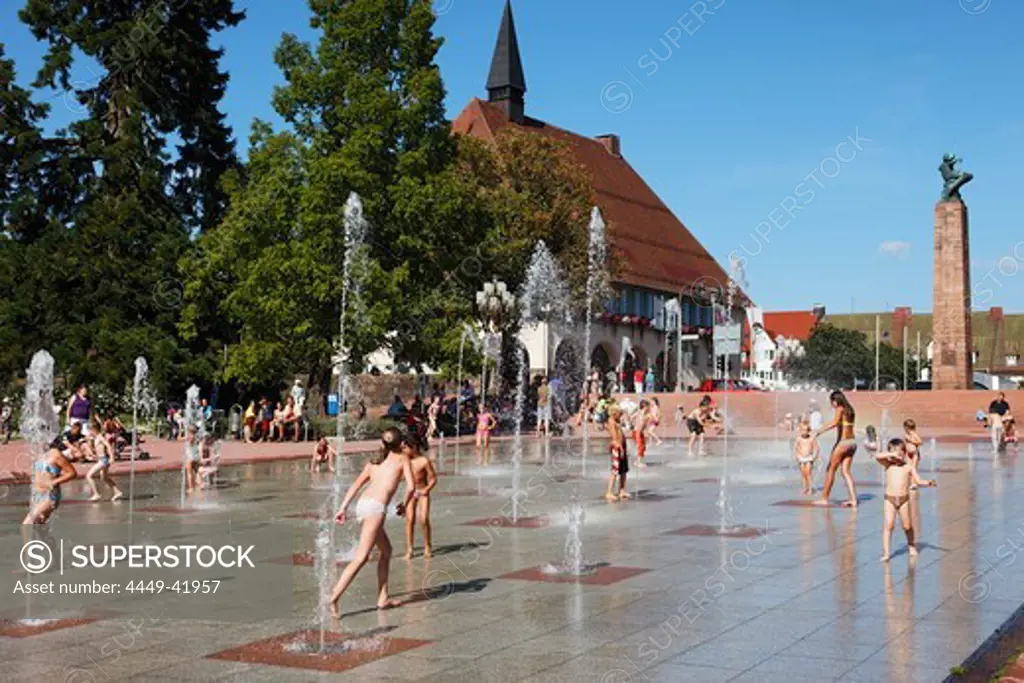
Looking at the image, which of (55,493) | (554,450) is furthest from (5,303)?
(55,493)

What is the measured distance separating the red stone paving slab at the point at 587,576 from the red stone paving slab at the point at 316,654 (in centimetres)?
262

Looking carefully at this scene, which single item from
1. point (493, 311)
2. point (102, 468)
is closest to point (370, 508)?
point (102, 468)

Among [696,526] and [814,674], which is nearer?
[814,674]

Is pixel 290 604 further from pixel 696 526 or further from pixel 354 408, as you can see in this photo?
pixel 354 408

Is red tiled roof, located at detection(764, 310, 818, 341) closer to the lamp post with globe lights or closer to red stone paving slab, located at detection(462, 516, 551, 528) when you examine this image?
the lamp post with globe lights

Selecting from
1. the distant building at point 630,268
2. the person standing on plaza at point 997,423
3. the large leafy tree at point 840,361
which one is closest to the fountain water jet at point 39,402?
the person standing on plaza at point 997,423

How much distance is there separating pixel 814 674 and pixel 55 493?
8080 mm

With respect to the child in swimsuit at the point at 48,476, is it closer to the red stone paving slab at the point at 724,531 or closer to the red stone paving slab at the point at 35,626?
the red stone paving slab at the point at 35,626

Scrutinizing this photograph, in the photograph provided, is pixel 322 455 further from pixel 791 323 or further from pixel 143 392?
pixel 791 323

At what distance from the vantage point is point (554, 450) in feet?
104

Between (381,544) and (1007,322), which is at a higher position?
(1007,322)

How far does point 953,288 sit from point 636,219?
4164 cm

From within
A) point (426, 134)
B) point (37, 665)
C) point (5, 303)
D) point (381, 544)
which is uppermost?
point (426, 134)

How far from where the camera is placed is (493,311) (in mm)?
39719
